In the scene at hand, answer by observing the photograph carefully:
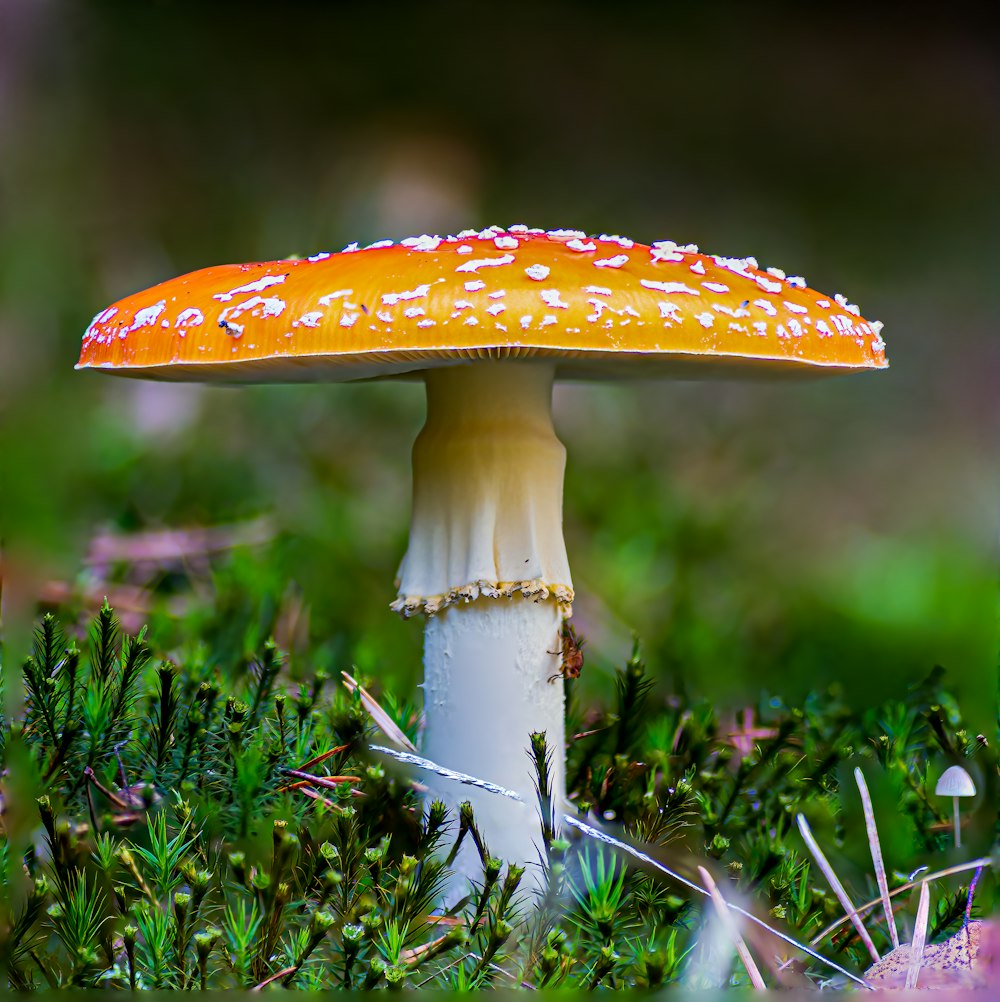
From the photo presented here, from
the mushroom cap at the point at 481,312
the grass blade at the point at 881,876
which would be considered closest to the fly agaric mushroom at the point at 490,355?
the mushroom cap at the point at 481,312

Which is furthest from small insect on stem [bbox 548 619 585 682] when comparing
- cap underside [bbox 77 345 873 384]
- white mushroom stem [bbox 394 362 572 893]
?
cap underside [bbox 77 345 873 384]

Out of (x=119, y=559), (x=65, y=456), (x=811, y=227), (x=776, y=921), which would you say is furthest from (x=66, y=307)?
(x=776, y=921)

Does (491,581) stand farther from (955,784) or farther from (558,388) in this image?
(558,388)

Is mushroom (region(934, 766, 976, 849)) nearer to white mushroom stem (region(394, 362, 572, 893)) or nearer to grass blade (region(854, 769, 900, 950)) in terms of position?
grass blade (region(854, 769, 900, 950))

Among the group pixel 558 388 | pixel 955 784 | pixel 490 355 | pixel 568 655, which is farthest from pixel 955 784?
pixel 558 388

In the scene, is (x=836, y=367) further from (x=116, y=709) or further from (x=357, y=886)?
(x=116, y=709)

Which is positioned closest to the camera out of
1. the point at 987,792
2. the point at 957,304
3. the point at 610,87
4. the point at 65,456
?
the point at 987,792

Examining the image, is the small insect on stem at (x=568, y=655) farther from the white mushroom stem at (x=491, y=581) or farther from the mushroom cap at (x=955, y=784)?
the mushroom cap at (x=955, y=784)
